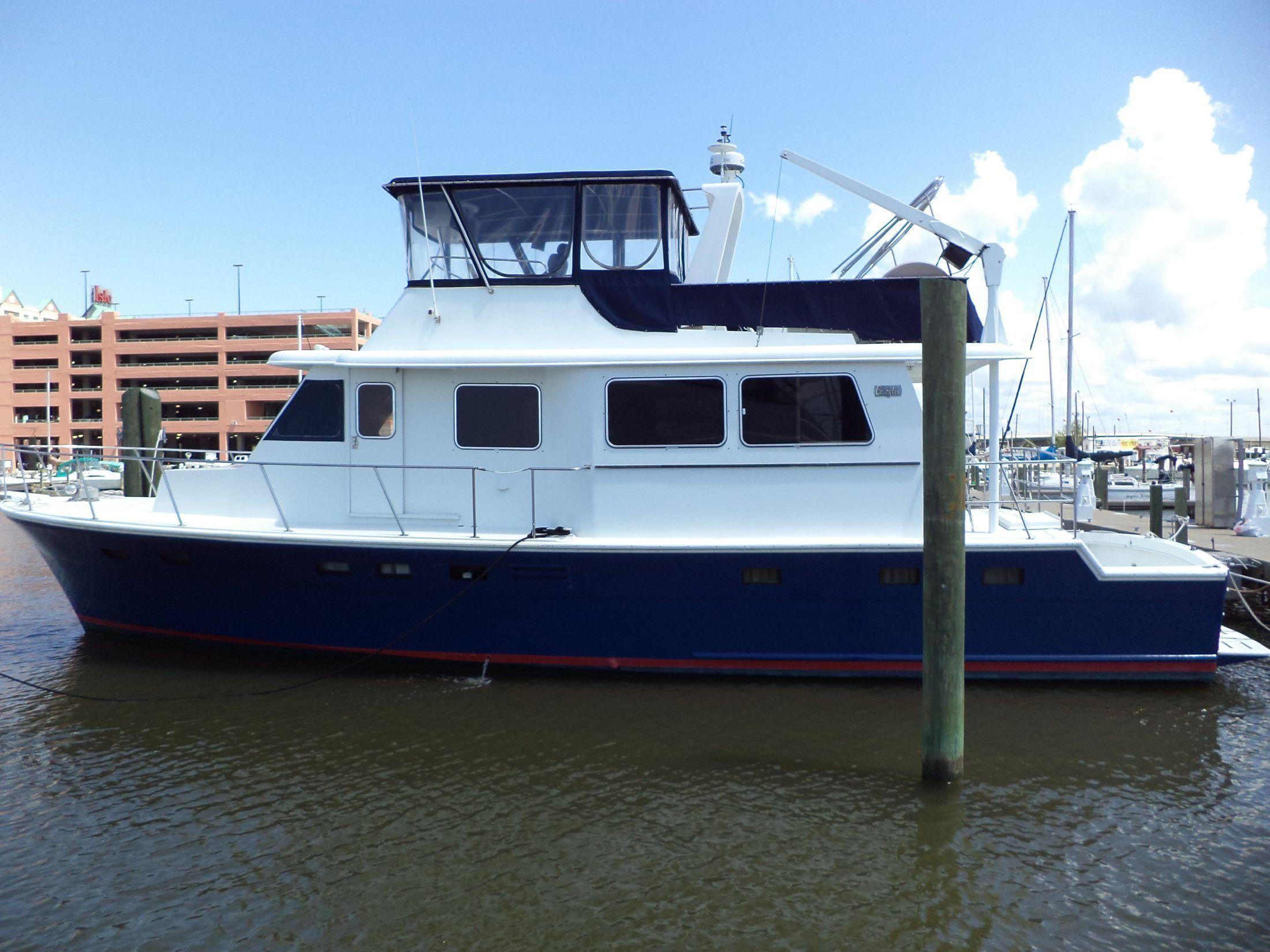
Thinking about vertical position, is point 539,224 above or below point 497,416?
above

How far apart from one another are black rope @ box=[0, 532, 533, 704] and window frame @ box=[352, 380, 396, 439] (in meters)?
1.57

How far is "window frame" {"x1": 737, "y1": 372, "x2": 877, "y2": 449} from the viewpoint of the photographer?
23.0 ft

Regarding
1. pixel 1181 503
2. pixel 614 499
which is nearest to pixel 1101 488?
pixel 1181 503

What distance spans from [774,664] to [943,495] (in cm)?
252

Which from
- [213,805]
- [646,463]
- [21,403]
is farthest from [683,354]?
[21,403]

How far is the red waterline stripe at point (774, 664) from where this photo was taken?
693cm

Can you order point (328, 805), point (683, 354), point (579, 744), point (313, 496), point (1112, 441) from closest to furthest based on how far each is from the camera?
point (328, 805) < point (579, 744) < point (683, 354) < point (313, 496) < point (1112, 441)

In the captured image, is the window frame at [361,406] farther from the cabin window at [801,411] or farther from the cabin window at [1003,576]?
the cabin window at [1003,576]

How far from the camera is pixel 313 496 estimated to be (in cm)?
765

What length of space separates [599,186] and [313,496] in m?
3.81

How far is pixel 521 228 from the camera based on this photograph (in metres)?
7.84

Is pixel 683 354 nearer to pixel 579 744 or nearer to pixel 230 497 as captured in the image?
pixel 579 744

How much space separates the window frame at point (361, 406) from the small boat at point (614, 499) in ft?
0.07

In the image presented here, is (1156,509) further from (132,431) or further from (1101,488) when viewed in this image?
(132,431)
